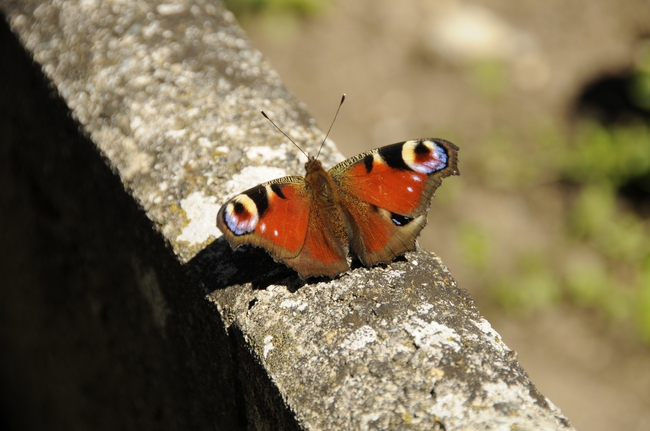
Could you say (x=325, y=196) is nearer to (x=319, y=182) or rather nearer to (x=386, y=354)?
(x=319, y=182)

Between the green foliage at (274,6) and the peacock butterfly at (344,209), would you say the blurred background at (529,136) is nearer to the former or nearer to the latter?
the green foliage at (274,6)

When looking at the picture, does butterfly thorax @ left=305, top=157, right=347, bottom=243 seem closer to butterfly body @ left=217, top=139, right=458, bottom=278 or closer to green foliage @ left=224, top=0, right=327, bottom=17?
butterfly body @ left=217, top=139, right=458, bottom=278

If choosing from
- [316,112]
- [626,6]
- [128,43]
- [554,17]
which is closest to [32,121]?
[128,43]

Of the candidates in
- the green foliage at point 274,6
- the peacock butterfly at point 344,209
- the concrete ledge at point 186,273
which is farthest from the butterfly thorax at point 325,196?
the green foliage at point 274,6

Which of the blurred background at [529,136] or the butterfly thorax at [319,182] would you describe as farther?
the blurred background at [529,136]

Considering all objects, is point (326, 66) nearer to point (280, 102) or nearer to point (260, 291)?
point (280, 102)
